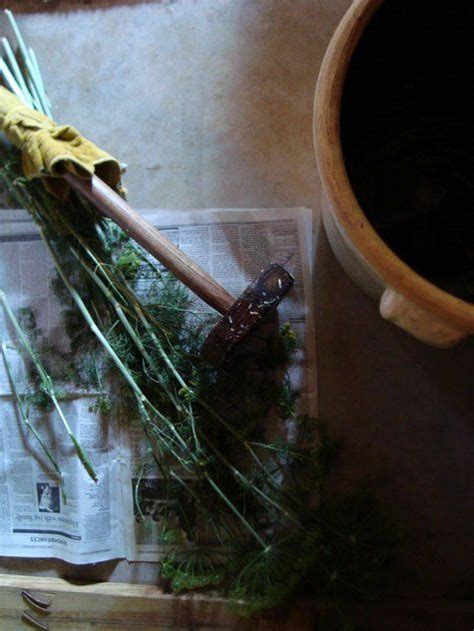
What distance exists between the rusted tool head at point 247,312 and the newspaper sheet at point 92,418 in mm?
139

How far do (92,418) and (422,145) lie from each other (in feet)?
2.42

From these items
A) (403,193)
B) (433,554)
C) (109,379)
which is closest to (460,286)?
(403,193)

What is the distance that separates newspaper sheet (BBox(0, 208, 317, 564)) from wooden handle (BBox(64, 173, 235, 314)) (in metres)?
0.13

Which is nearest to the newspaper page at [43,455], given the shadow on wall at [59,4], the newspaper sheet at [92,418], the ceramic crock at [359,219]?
the newspaper sheet at [92,418]

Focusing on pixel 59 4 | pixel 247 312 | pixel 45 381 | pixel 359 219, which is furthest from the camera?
pixel 59 4

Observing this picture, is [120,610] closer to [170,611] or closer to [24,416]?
[170,611]

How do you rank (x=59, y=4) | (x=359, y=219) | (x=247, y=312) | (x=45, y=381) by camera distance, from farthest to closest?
(x=59, y=4), (x=45, y=381), (x=247, y=312), (x=359, y=219)

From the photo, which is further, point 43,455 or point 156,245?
point 43,455

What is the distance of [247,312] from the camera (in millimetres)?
809

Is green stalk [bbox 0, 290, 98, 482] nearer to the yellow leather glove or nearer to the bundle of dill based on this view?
the bundle of dill

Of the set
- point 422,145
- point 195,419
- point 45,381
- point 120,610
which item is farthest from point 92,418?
point 422,145

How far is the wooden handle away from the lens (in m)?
0.84

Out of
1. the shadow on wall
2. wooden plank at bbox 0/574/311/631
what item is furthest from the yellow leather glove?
wooden plank at bbox 0/574/311/631

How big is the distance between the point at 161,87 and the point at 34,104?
24cm
